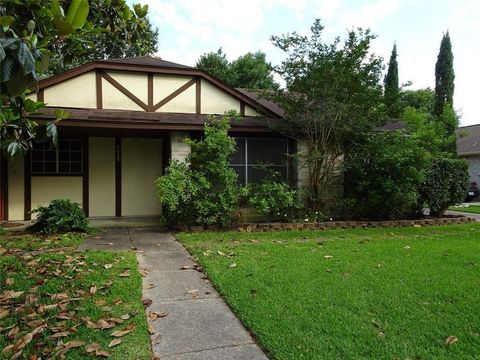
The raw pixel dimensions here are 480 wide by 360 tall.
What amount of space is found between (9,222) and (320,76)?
820 cm

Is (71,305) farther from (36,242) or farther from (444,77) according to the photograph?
(444,77)

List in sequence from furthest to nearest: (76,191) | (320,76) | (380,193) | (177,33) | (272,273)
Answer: (177,33) < (76,191) < (380,193) < (320,76) < (272,273)

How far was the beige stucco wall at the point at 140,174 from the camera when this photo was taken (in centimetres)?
1070

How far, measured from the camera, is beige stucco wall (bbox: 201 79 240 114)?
9875mm

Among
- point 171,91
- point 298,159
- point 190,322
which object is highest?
point 171,91

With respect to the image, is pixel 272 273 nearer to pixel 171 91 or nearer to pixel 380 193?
pixel 380 193

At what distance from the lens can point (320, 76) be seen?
Result: 8.64 meters

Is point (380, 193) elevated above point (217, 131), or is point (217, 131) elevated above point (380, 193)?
point (217, 131)

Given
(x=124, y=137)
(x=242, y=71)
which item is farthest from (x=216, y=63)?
(x=124, y=137)

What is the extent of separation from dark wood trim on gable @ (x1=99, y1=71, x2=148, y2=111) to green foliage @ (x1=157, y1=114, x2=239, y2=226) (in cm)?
204

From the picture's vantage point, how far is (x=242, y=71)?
94.5ft

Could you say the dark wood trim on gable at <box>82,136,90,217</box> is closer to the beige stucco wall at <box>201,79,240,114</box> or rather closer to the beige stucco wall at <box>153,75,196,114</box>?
the beige stucco wall at <box>153,75,196,114</box>

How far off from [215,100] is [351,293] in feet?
22.6

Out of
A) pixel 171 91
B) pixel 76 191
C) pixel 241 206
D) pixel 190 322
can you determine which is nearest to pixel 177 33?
pixel 171 91
